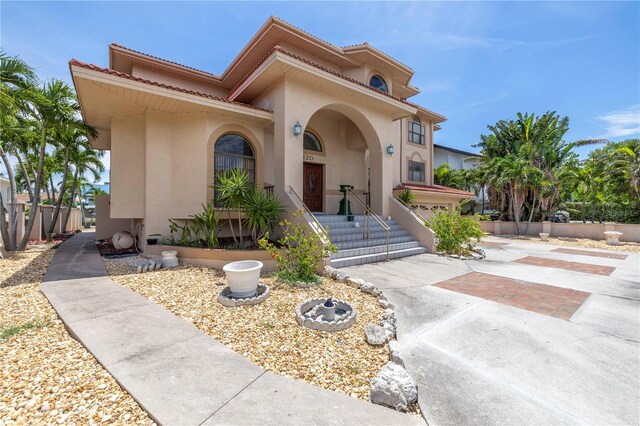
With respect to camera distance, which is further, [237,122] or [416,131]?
[416,131]

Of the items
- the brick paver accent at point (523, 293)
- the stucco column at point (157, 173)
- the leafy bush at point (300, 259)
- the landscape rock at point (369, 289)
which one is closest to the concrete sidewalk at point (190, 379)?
the leafy bush at point (300, 259)

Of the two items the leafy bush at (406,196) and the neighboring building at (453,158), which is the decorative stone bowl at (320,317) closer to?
the leafy bush at (406,196)

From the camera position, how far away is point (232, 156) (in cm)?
951

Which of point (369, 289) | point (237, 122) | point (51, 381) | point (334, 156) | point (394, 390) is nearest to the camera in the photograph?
point (394, 390)

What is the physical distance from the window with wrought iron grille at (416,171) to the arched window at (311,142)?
6914mm

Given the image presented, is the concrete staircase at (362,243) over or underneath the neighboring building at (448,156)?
underneath

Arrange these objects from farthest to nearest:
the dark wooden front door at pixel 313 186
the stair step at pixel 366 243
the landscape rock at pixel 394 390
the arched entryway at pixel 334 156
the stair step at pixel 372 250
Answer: the dark wooden front door at pixel 313 186 < the arched entryway at pixel 334 156 < the stair step at pixel 366 243 < the stair step at pixel 372 250 < the landscape rock at pixel 394 390

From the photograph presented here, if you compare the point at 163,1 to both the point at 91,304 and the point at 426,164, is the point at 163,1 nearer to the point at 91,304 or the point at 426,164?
the point at 91,304

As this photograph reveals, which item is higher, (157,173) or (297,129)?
(297,129)

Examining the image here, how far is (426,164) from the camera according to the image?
16922 mm

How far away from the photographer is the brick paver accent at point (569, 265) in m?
7.89

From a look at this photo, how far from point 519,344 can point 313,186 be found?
9292 millimetres

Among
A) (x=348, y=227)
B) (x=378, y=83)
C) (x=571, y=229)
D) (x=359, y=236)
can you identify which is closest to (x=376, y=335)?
(x=359, y=236)

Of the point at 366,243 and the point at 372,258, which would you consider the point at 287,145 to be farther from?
the point at 372,258
